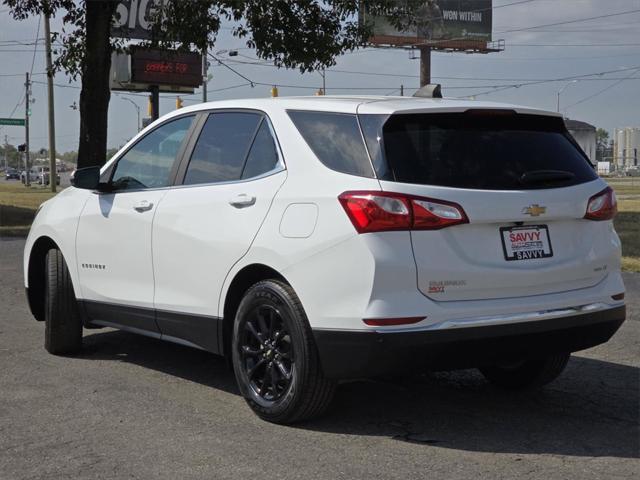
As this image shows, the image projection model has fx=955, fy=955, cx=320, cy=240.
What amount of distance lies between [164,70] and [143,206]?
20419 millimetres

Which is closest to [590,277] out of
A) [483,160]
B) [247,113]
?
[483,160]

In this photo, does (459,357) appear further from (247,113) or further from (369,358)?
(247,113)

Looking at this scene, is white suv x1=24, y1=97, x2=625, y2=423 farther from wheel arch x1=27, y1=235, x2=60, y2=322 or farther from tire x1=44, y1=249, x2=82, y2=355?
wheel arch x1=27, y1=235, x2=60, y2=322

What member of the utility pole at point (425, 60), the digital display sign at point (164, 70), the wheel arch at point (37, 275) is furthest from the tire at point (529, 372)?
the utility pole at point (425, 60)

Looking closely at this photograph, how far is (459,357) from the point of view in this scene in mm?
4652

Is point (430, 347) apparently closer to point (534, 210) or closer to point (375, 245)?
point (375, 245)

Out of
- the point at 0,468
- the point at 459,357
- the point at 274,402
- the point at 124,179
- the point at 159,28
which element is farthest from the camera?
the point at 159,28

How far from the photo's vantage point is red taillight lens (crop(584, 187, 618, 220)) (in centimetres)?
505

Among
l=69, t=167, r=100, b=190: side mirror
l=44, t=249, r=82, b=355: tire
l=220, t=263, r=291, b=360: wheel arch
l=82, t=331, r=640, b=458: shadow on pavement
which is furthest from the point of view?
l=44, t=249, r=82, b=355: tire

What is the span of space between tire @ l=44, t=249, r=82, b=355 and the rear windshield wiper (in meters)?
3.45

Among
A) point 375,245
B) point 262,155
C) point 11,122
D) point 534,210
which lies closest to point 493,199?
point 534,210

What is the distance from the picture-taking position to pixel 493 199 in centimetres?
468

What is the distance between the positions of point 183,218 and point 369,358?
5.39 feet

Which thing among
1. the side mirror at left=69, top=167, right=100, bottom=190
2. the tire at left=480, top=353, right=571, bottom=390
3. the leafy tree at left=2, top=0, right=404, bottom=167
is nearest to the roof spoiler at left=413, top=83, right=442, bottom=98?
the tire at left=480, top=353, right=571, bottom=390
